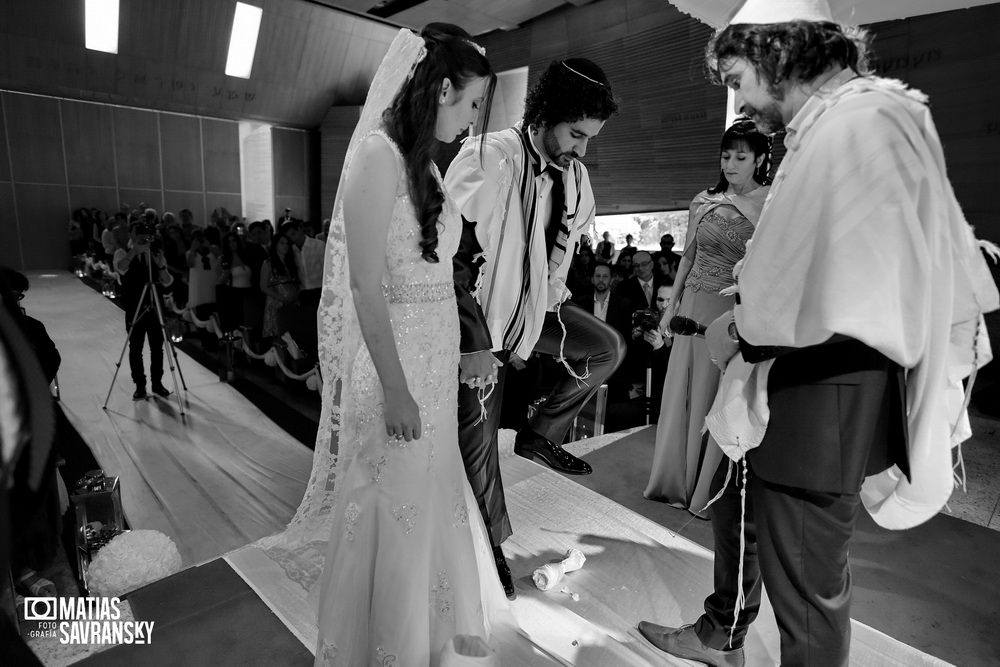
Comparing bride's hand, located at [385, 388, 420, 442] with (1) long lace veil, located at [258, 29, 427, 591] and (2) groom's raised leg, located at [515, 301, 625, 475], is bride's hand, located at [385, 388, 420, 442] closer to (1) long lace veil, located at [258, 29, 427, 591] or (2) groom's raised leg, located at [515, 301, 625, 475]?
(1) long lace veil, located at [258, 29, 427, 591]

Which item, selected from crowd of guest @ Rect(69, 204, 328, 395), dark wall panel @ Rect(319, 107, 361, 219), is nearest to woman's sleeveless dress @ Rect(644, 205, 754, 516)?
A: crowd of guest @ Rect(69, 204, 328, 395)

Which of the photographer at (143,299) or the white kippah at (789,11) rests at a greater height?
the white kippah at (789,11)

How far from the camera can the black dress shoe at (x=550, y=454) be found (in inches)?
98.3

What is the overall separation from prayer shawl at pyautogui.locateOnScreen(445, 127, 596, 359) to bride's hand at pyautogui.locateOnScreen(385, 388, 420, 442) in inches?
26.7

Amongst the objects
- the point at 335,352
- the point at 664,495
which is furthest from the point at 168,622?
the point at 664,495

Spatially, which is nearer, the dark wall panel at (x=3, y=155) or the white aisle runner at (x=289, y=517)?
the white aisle runner at (x=289, y=517)

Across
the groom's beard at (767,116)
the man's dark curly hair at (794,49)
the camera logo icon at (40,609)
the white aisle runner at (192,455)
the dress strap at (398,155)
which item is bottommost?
the white aisle runner at (192,455)

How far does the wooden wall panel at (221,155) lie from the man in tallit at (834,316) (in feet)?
56.1

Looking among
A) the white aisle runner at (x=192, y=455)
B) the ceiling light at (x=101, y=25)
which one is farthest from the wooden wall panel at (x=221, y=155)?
the white aisle runner at (x=192, y=455)

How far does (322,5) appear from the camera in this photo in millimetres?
12930

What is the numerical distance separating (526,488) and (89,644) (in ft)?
5.90

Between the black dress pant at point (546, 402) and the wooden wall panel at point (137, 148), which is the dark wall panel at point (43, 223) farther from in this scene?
the black dress pant at point (546, 402)

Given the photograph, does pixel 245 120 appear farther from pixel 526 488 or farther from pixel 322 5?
pixel 526 488

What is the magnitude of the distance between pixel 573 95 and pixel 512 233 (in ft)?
1.59
